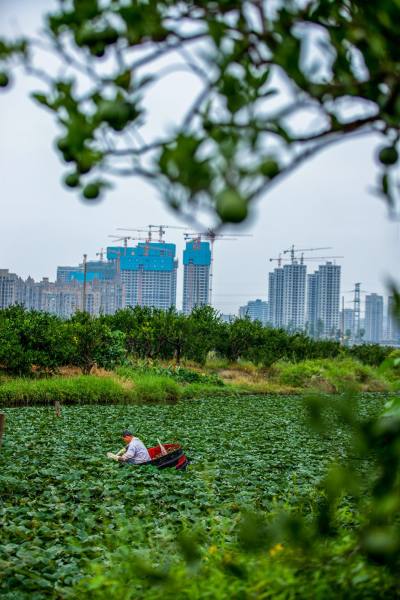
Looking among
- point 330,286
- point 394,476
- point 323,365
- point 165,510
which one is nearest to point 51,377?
point 323,365

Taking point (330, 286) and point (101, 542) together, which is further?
point (330, 286)

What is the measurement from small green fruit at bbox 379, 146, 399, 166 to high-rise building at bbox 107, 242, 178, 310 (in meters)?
93.0

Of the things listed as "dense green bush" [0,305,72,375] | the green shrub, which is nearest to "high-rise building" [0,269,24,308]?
"dense green bush" [0,305,72,375]

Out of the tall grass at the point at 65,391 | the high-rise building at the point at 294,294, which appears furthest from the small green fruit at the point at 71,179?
the high-rise building at the point at 294,294

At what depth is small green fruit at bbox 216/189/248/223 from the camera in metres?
1.04

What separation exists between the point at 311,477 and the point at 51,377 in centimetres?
1108

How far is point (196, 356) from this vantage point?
23734 millimetres

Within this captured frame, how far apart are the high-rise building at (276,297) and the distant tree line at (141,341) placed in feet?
230

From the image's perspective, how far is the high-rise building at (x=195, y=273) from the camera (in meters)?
82.0

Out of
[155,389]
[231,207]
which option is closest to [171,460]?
[231,207]

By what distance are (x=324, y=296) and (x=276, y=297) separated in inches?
287

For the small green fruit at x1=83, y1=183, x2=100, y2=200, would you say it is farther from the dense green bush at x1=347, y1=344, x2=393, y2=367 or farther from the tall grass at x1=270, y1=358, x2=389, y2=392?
the dense green bush at x1=347, y1=344, x2=393, y2=367

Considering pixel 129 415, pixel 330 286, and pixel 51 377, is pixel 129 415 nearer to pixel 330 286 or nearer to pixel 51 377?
pixel 51 377

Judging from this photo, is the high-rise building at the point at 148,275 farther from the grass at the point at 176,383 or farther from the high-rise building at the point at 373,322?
the grass at the point at 176,383
